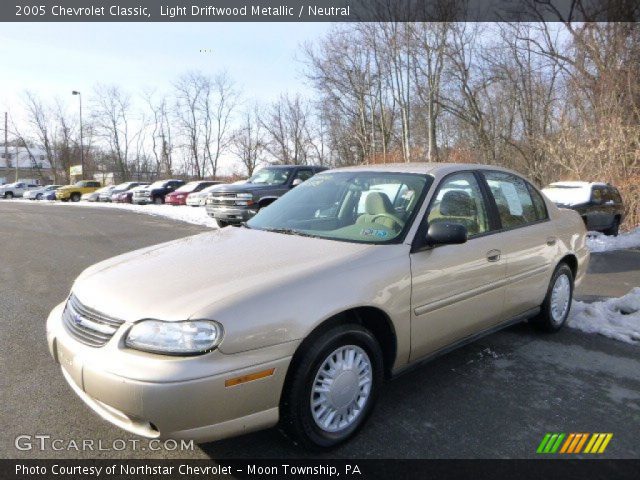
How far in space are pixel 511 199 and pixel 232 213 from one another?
951 centimetres

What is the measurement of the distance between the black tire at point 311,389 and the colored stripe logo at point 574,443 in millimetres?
1113

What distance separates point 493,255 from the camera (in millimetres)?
3570

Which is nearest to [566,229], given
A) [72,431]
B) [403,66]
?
[72,431]

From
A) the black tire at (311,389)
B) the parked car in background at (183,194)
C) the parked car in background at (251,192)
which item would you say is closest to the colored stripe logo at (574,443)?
the black tire at (311,389)

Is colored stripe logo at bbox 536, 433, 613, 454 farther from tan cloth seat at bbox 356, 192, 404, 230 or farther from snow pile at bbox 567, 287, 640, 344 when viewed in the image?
snow pile at bbox 567, 287, 640, 344

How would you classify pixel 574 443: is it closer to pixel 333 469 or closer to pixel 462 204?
pixel 333 469

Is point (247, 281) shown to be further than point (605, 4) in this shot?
No

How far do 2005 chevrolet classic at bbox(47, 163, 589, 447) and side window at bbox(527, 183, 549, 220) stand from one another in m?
0.32

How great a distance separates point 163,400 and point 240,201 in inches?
428

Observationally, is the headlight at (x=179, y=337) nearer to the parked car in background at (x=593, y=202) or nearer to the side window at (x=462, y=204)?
the side window at (x=462, y=204)

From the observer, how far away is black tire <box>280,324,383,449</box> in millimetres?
2418

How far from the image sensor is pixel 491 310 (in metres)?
3.62

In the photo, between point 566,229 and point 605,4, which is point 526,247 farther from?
point 605,4

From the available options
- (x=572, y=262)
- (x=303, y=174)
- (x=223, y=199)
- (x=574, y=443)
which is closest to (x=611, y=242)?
(x=572, y=262)
